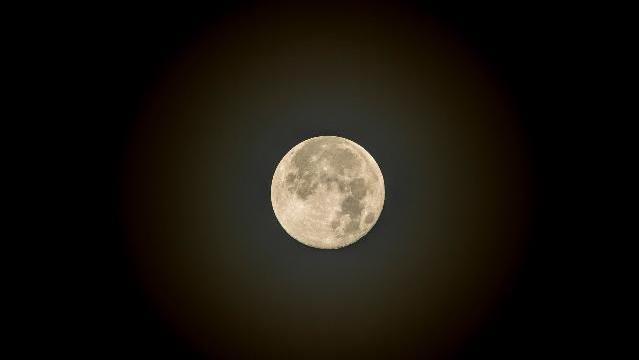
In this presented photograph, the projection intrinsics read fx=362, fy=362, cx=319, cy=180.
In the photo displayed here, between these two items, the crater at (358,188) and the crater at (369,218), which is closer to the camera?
the crater at (358,188)

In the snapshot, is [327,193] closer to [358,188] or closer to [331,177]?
[331,177]

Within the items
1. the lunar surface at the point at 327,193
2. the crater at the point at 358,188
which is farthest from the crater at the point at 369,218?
the crater at the point at 358,188

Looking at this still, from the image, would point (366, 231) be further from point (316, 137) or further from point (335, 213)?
point (316, 137)

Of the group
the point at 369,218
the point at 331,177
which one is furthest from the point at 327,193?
the point at 369,218

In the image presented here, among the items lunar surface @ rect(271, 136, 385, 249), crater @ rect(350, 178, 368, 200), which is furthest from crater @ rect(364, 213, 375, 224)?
crater @ rect(350, 178, 368, 200)

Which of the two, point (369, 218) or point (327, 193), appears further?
point (369, 218)

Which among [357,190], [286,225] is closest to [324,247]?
[286,225]

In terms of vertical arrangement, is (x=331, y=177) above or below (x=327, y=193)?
above

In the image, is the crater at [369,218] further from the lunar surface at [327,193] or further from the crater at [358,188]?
the crater at [358,188]
